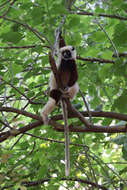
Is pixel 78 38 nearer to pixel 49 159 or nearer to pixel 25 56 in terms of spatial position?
pixel 25 56

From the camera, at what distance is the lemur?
5.68 m

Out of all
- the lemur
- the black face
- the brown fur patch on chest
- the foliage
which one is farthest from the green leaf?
the brown fur patch on chest

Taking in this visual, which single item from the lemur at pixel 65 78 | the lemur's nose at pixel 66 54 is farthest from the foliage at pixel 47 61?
the lemur's nose at pixel 66 54

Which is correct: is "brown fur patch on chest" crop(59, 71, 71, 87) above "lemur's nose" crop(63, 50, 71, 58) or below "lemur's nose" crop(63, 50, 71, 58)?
below

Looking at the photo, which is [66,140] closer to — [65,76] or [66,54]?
[65,76]

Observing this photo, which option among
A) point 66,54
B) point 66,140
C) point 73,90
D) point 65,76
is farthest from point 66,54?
point 66,140

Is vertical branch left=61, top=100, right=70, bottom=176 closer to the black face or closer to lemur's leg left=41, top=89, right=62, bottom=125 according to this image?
lemur's leg left=41, top=89, right=62, bottom=125

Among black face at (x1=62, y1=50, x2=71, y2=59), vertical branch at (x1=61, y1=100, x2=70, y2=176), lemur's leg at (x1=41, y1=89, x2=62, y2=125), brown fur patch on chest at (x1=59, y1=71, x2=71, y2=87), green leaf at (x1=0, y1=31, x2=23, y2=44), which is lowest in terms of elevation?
vertical branch at (x1=61, y1=100, x2=70, y2=176)

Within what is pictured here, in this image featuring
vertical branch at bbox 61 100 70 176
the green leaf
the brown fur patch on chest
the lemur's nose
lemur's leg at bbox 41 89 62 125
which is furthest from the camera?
the brown fur patch on chest

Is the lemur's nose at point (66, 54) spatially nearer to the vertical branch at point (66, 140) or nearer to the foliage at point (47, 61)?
the foliage at point (47, 61)

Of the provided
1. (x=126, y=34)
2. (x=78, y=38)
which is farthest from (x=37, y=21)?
(x=126, y=34)

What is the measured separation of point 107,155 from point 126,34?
6118mm

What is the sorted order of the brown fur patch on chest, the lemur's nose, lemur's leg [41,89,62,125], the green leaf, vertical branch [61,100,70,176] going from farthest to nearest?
the brown fur patch on chest < the lemur's nose < lemur's leg [41,89,62,125] < vertical branch [61,100,70,176] < the green leaf

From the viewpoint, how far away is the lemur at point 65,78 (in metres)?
5.68
